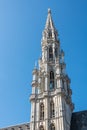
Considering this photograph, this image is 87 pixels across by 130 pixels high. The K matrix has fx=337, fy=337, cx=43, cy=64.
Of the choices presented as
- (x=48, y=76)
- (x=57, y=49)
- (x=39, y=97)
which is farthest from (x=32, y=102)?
(x=57, y=49)

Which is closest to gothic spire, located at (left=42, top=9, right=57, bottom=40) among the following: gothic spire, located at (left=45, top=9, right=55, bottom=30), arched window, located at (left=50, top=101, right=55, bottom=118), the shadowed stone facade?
gothic spire, located at (left=45, top=9, right=55, bottom=30)

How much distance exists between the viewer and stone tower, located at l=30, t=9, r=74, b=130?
222 ft

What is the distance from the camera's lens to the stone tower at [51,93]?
67688 mm

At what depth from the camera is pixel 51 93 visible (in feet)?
236

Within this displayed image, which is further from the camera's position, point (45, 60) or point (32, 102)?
point (45, 60)

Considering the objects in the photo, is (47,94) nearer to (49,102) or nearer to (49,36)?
(49,102)

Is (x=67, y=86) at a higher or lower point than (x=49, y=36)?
lower

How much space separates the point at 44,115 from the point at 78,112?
366 inches

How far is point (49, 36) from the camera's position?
88562 mm

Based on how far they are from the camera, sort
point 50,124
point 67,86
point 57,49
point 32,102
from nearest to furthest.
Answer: point 50,124 < point 32,102 < point 67,86 < point 57,49

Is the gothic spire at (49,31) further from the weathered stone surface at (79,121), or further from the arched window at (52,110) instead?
the weathered stone surface at (79,121)

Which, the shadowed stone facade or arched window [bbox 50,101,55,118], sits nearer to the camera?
the shadowed stone facade

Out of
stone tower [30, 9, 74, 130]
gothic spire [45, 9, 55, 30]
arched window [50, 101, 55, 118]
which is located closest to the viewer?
stone tower [30, 9, 74, 130]

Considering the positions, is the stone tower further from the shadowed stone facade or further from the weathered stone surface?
Result: the weathered stone surface
